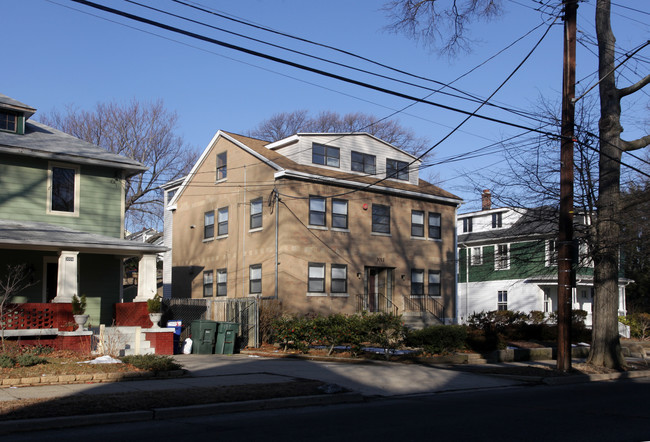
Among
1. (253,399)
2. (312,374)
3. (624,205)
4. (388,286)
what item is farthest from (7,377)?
(388,286)

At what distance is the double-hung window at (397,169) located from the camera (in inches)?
1211

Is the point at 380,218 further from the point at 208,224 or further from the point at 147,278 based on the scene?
the point at 147,278

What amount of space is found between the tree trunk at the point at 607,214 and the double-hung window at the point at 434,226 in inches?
560

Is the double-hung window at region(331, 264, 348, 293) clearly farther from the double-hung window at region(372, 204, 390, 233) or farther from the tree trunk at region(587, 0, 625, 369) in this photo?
the tree trunk at region(587, 0, 625, 369)

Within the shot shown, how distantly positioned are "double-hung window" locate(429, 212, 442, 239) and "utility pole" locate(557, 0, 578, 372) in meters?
15.7

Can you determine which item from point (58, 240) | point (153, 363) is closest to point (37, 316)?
point (58, 240)

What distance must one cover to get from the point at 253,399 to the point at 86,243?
10.3 metres

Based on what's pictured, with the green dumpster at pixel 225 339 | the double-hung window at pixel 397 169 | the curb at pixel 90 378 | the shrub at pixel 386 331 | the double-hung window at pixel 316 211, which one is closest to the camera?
the curb at pixel 90 378

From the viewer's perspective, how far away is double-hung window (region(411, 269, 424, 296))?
100 ft

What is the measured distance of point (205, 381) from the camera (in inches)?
491

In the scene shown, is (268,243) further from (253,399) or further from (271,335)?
(253,399)

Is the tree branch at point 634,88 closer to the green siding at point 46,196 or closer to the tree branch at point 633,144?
the tree branch at point 633,144

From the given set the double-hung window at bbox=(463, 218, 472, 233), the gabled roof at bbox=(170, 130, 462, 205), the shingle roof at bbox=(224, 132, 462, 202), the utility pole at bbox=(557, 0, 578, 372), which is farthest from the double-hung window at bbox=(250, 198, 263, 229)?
the double-hung window at bbox=(463, 218, 472, 233)

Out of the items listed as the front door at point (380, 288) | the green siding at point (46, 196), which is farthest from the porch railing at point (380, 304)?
the green siding at point (46, 196)
